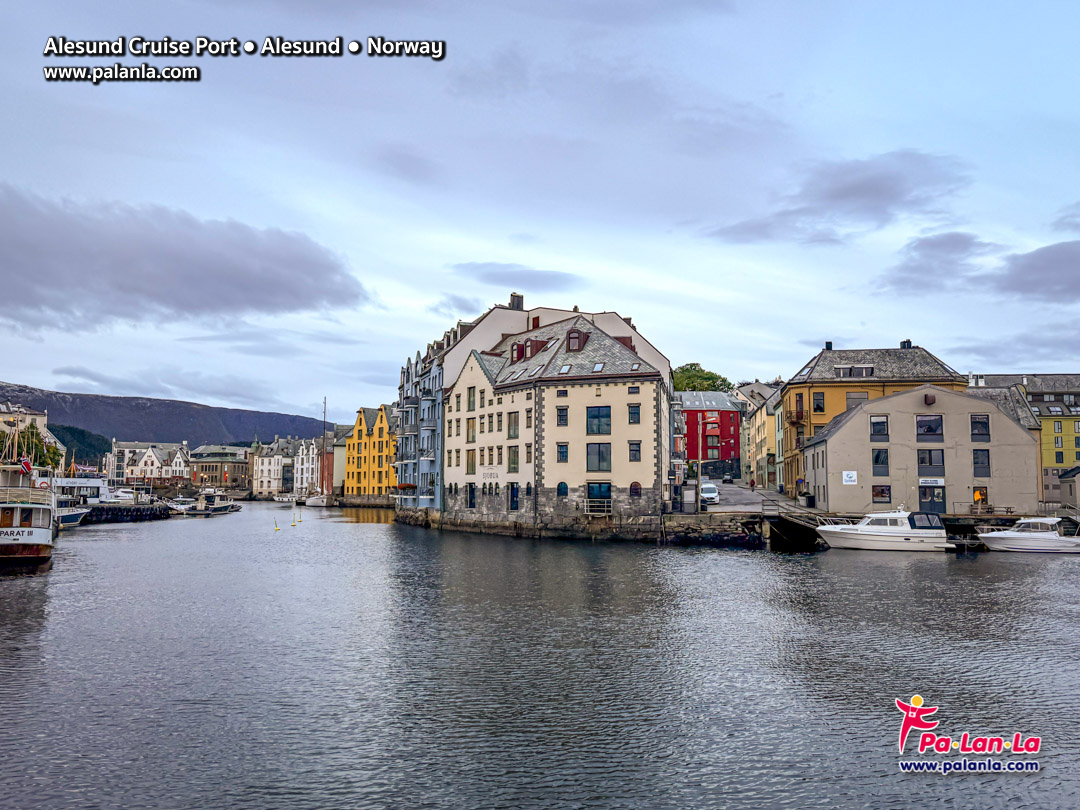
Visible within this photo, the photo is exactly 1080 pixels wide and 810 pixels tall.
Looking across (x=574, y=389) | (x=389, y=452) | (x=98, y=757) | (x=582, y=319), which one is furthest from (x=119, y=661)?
(x=389, y=452)

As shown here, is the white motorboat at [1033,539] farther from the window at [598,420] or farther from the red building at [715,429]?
the red building at [715,429]

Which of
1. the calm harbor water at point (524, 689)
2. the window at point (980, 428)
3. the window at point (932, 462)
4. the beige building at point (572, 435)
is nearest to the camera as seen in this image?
the calm harbor water at point (524, 689)

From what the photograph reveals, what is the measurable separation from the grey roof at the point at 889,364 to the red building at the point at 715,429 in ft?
212

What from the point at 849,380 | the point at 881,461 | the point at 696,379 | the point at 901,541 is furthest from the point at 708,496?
the point at 696,379

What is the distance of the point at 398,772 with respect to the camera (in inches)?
615

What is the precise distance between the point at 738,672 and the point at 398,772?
11.2 metres

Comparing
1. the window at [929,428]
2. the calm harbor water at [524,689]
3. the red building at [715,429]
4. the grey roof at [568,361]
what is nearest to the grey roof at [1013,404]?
the window at [929,428]

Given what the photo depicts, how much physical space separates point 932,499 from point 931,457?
141 inches

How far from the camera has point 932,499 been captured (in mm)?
69062

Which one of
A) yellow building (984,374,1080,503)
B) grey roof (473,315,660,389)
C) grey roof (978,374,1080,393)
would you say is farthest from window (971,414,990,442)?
grey roof (978,374,1080,393)

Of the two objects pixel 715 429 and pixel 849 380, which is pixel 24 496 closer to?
pixel 849 380

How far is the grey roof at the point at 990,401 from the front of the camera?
70.6 m

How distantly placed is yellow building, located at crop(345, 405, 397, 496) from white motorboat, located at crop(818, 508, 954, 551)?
11093 centimetres

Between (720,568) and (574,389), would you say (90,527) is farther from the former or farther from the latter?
(720,568)
